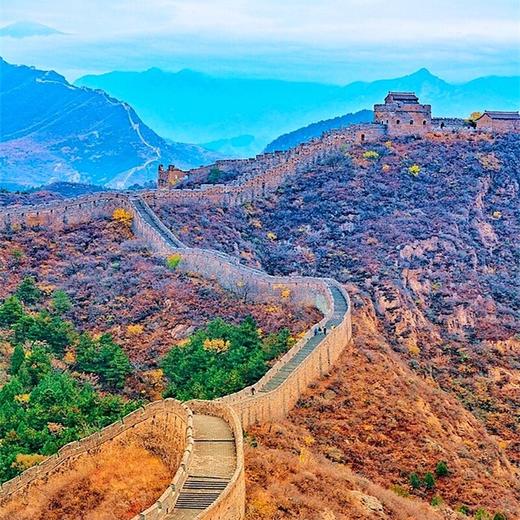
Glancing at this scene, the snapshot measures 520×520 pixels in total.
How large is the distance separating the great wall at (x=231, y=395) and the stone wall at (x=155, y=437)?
3 centimetres

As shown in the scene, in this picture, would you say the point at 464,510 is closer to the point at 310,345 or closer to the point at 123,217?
the point at 310,345

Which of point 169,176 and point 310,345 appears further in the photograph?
point 169,176

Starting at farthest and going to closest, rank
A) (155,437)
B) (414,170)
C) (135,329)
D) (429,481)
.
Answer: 1. (414,170)
2. (135,329)
3. (429,481)
4. (155,437)

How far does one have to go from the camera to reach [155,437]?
3234cm

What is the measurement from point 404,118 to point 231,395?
55.8m

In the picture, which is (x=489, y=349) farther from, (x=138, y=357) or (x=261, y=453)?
(x=261, y=453)

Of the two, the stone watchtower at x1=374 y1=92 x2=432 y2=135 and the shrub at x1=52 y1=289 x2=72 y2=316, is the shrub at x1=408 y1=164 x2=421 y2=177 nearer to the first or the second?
the stone watchtower at x1=374 y1=92 x2=432 y2=135

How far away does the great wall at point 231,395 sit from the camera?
27312 mm

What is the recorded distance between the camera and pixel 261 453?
32.7 meters

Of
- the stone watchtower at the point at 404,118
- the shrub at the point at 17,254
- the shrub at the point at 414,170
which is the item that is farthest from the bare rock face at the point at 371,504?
the stone watchtower at the point at 404,118

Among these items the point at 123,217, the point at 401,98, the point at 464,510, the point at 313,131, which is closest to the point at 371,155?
the point at 401,98

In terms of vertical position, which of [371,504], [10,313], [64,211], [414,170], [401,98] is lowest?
[10,313]

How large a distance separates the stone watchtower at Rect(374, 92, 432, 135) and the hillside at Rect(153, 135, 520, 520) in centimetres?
120

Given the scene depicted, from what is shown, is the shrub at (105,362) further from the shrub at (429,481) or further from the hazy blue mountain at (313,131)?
the hazy blue mountain at (313,131)
